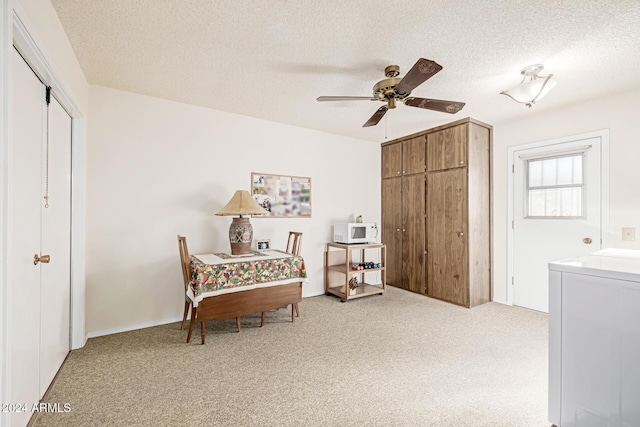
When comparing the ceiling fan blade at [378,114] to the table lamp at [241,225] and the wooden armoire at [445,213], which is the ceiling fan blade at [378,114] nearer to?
the table lamp at [241,225]

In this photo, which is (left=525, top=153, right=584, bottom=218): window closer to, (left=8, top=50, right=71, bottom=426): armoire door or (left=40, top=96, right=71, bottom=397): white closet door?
(left=8, top=50, right=71, bottom=426): armoire door

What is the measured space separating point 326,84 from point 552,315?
2416 mm

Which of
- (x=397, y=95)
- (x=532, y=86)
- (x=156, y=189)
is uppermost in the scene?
(x=532, y=86)

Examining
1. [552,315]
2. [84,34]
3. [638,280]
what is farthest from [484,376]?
[84,34]

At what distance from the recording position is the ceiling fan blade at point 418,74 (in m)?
1.74

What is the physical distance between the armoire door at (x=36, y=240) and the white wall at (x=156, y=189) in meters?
0.41

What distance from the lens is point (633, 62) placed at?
7.48ft

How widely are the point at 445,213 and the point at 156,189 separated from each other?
353cm

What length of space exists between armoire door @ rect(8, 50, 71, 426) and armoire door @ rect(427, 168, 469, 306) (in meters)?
3.96

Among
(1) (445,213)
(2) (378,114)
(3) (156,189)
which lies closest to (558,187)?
(1) (445,213)

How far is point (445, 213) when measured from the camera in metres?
3.89

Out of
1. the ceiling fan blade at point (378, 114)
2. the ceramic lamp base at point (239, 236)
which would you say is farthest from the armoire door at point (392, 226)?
the ceramic lamp base at point (239, 236)

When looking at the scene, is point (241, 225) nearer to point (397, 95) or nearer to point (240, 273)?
point (240, 273)

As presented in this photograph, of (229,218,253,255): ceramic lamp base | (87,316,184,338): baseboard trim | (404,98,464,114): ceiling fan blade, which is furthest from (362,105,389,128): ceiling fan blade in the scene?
(87,316,184,338): baseboard trim
